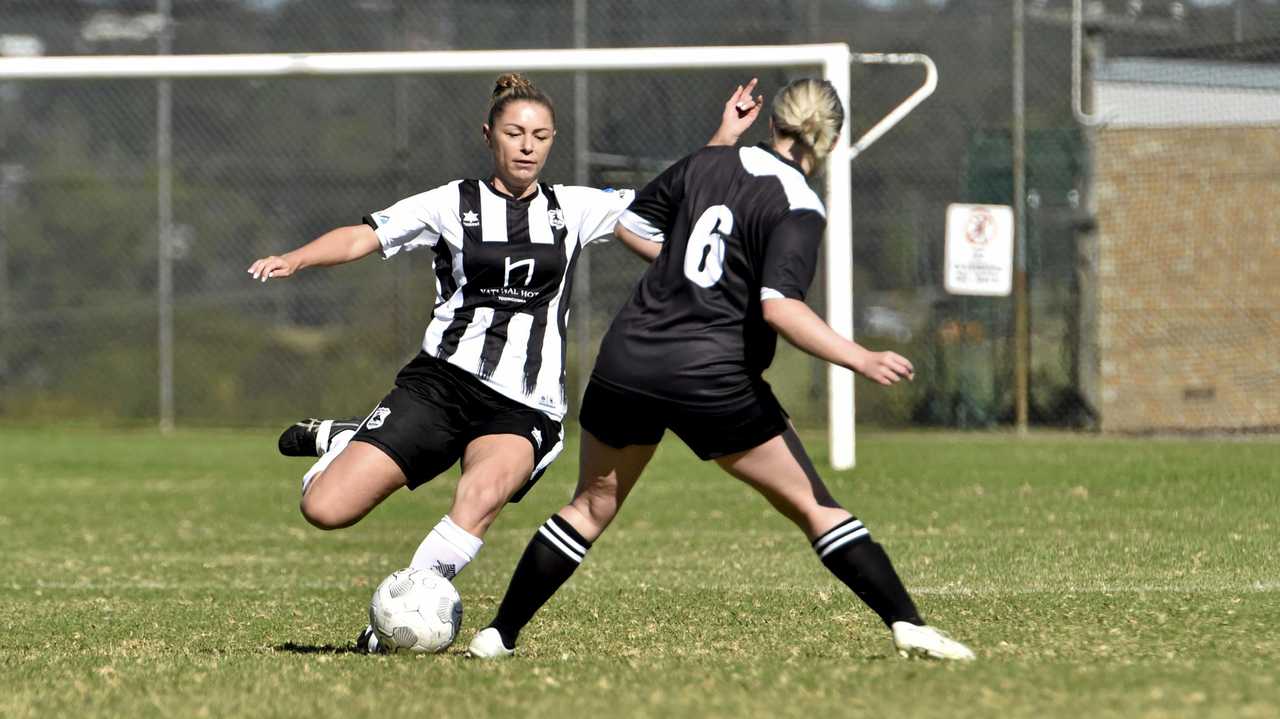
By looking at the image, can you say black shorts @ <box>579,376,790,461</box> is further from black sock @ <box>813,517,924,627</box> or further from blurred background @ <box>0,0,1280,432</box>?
blurred background @ <box>0,0,1280,432</box>

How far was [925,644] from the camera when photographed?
5539 mm

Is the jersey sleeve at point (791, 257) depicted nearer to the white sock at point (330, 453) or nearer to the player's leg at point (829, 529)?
the player's leg at point (829, 529)

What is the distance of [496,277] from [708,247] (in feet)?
3.88

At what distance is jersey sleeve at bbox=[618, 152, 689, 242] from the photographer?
5.77 meters

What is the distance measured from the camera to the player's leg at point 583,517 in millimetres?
5762

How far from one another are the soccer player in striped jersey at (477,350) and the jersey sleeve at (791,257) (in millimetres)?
1281

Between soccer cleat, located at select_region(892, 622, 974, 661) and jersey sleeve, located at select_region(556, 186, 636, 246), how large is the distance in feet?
6.32

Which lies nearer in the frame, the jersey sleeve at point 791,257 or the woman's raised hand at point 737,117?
the jersey sleeve at point 791,257

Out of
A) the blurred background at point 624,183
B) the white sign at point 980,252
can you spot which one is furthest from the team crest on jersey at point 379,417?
the white sign at point 980,252

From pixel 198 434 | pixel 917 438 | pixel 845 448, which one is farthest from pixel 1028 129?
pixel 198 434

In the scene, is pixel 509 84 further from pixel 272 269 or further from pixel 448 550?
pixel 448 550

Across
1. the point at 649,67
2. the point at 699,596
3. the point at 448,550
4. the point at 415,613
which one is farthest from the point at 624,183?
the point at 415,613

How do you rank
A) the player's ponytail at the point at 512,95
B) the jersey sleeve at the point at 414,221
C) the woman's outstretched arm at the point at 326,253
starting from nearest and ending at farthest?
the woman's outstretched arm at the point at 326,253
the player's ponytail at the point at 512,95
the jersey sleeve at the point at 414,221

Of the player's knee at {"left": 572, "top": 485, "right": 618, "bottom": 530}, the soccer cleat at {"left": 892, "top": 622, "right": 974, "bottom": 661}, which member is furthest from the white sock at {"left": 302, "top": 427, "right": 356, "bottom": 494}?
the soccer cleat at {"left": 892, "top": 622, "right": 974, "bottom": 661}
